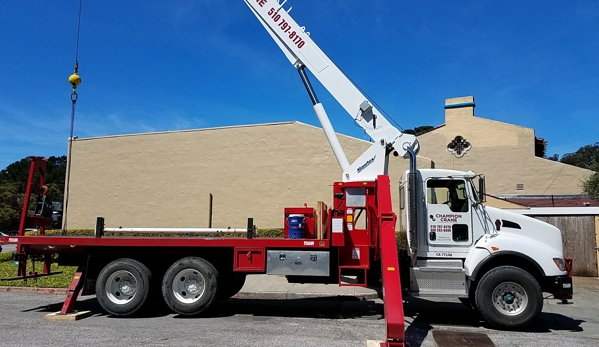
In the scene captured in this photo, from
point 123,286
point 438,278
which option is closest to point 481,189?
point 438,278

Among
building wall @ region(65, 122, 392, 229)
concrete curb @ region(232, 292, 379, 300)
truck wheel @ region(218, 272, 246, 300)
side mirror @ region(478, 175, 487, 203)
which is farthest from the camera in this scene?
building wall @ region(65, 122, 392, 229)

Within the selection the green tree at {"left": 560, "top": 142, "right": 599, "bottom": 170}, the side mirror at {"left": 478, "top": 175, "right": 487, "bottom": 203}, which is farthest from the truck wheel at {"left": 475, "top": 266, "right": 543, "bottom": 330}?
the green tree at {"left": 560, "top": 142, "right": 599, "bottom": 170}

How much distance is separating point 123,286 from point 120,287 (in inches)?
2.3

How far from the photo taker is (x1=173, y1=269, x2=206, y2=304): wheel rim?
8.85 metres

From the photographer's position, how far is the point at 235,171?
2092 centimetres

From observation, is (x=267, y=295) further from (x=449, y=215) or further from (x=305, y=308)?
(x=449, y=215)

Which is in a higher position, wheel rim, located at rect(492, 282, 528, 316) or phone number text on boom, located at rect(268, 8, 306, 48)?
phone number text on boom, located at rect(268, 8, 306, 48)

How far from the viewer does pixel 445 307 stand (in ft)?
34.4

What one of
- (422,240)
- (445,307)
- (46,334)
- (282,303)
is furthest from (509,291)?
(46,334)

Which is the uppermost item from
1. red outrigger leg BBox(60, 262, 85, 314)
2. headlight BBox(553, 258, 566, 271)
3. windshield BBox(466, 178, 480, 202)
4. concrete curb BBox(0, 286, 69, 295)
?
windshield BBox(466, 178, 480, 202)

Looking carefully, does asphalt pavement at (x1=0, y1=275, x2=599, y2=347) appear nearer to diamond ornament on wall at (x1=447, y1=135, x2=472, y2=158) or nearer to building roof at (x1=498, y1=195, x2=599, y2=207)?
building roof at (x1=498, y1=195, x2=599, y2=207)

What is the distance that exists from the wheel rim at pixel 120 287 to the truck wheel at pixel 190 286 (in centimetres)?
76

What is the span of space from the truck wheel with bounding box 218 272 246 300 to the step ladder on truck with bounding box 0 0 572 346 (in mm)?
56

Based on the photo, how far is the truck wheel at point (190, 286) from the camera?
344 inches
